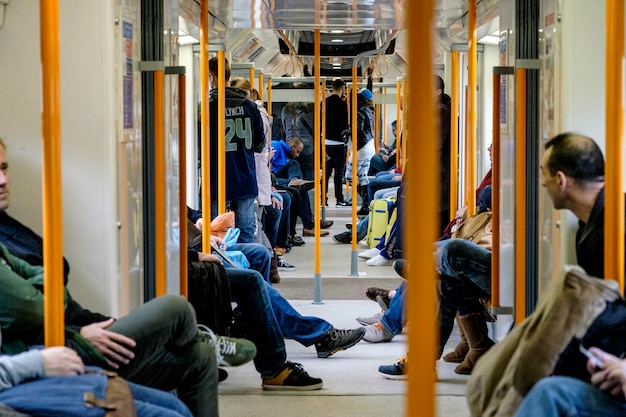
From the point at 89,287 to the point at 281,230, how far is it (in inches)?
282

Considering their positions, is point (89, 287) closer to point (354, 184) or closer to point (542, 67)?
point (542, 67)

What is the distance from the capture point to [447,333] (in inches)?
211

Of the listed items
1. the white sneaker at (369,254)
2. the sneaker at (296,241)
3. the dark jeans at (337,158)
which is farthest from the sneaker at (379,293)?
the dark jeans at (337,158)

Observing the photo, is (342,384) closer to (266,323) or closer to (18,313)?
(266,323)

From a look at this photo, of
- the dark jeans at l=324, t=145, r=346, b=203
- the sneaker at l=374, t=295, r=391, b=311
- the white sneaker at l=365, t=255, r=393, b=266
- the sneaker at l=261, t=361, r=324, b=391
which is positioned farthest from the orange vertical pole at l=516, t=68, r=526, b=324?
the dark jeans at l=324, t=145, r=346, b=203

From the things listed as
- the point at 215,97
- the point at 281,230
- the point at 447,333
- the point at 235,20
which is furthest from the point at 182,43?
the point at 447,333

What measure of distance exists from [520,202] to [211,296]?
142 centimetres

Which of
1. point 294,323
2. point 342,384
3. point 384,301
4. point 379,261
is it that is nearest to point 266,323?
point 294,323

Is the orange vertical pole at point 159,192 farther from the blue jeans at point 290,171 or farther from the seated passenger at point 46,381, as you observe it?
the blue jeans at point 290,171

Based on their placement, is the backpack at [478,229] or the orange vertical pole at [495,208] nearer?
the orange vertical pole at [495,208]

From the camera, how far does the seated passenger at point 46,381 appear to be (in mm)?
2637

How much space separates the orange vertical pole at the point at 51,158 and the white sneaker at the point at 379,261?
7290 mm

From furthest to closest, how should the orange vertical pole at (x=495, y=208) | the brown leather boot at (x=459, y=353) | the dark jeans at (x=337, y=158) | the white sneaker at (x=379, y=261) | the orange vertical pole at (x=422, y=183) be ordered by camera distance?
1. the dark jeans at (x=337, y=158)
2. the white sneaker at (x=379, y=261)
3. the brown leather boot at (x=459, y=353)
4. the orange vertical pole at (x=495, y=208)
5. the orange vertical pole at (x=422, y=183)

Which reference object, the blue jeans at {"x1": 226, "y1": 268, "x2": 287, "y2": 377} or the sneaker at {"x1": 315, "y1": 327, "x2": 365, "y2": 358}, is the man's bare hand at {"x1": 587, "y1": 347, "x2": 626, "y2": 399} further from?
the sneaker at {"x1": 315, "y1": 327, "x2": 365, "y2": 358}
